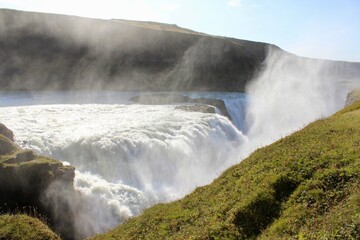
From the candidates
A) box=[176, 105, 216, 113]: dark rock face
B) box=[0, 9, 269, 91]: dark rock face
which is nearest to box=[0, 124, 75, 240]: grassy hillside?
box=[176, 105, 216, 113]: dark rock face

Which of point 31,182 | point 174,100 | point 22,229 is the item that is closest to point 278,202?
point 22,229

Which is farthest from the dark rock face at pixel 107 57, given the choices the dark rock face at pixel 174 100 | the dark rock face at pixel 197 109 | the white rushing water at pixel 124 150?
the white rushing water at pixel 124 150

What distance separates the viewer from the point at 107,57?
97312 mm

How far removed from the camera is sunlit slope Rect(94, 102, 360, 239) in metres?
12.8

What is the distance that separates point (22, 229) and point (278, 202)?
1125cm

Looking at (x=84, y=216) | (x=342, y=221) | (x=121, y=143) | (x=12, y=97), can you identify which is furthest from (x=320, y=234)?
(x=12, y=97)

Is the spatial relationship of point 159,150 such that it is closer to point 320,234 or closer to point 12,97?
point 320,234

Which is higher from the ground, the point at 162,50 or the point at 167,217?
the point at 162,50

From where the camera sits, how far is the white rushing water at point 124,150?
92.2ft

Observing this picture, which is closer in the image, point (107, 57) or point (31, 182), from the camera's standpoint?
point (31, 182)

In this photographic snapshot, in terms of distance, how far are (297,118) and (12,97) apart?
210 ft

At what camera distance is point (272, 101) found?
316 feet

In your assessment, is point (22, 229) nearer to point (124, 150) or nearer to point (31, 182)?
point (31, 182)

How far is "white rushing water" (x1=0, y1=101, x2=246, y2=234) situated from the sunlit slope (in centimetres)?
1034
